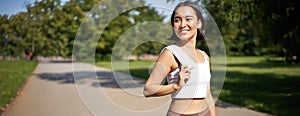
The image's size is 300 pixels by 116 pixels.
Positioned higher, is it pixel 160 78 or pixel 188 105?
pixel 160 78

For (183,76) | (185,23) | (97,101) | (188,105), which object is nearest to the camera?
(183,76)

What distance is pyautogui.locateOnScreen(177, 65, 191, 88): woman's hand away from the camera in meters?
1.27

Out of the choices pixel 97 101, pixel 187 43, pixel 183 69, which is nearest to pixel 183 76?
pixel 183 69

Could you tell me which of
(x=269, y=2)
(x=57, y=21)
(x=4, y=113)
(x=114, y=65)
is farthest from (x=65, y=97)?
(x=57, y=21)

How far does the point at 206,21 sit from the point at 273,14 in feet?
24.4

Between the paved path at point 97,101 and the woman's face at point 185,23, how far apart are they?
324 mm

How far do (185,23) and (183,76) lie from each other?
246 mm

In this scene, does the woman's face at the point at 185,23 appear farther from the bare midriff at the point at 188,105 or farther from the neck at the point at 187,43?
the bare midriff at the point at 188,105

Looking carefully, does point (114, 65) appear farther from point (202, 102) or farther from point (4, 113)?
point (4, 113)

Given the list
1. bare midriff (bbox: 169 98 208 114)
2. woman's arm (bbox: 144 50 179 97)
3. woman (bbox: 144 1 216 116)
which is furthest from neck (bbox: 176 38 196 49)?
bare midriff (bbox: 169 98 208 114)

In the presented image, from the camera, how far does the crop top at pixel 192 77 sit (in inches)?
52.7

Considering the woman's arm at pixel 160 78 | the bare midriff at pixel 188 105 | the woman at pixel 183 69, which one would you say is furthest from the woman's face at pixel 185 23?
the bare midriff at pixel 188 105

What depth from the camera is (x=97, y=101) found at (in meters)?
1.65

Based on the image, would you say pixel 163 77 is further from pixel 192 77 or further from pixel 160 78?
pixel 192 77
